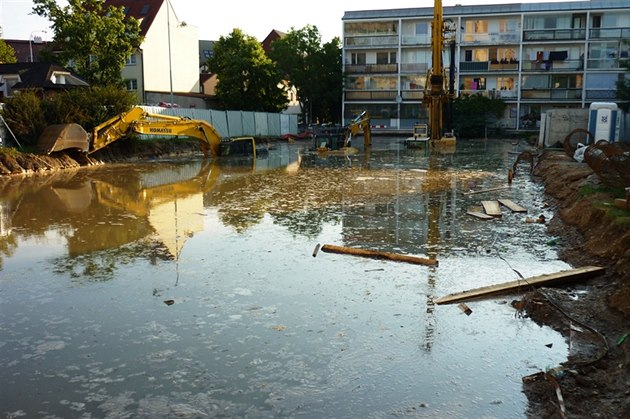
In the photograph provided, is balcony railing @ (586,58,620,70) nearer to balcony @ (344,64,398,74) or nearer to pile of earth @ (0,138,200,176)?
balcony @ (344,64,398,74)

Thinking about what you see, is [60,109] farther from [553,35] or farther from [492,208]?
[553,35]

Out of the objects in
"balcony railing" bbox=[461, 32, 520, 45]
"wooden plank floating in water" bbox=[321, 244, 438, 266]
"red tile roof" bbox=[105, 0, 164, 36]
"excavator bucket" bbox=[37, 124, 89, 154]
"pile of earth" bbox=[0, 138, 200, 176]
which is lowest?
"wooden plank floating in water" bbox=[321, 244, 438, 266]

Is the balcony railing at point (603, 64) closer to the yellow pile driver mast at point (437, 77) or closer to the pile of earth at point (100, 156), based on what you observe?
the yellow pile driver mast at point (437, 77)

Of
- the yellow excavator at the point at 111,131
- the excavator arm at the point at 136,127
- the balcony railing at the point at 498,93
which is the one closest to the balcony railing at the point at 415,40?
the balcony railing at the point at 498,93

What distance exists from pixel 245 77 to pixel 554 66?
29393 mm

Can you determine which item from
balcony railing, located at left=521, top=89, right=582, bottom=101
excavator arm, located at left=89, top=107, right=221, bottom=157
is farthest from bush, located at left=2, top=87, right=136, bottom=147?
balcony railing, located at left=521, top=89, right=582, bottom=101

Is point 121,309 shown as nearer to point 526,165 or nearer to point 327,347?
point 327,347

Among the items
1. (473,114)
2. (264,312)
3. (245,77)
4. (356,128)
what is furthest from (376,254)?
(473,114)

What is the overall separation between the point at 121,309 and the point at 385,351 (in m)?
3.09

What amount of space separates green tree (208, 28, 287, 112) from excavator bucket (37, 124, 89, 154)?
29644 mm

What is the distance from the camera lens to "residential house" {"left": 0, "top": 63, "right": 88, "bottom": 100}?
36.3 meters

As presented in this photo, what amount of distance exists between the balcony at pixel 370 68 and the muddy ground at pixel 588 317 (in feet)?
163

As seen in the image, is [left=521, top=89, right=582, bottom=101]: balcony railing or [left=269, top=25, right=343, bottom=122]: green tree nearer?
[left=521, top=89, right=582, bottom=101]: balcony railing

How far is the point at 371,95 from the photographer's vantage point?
6106cm
